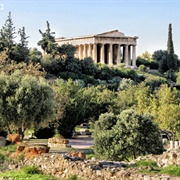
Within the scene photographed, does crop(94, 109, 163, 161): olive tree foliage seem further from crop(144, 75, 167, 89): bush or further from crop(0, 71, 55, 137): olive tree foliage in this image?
crop(144, 75, 167, 89): bush

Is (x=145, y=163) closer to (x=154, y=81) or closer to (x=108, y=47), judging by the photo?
(x=154, y=81)

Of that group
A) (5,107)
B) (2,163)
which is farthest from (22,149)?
(5,107)

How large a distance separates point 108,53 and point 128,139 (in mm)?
76373

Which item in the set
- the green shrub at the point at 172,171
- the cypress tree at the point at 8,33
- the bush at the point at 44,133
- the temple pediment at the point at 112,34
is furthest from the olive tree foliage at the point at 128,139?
the temple pediment at the point at 112,34

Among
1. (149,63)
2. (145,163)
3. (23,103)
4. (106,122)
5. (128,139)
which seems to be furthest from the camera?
(149,63)

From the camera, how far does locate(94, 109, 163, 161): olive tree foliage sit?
75.8 feet

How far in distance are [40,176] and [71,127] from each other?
26.5 metres

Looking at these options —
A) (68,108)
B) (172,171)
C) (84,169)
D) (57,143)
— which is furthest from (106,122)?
(172,171)

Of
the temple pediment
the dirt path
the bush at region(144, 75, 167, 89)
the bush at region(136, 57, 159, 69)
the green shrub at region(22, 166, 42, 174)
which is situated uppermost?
the temple pediment

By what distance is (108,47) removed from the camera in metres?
98.4

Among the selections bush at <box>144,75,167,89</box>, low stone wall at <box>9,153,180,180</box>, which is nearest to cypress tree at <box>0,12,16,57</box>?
bush at <box>144,75,167,89</box>

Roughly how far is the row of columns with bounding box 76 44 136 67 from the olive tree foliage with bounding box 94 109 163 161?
71.5m

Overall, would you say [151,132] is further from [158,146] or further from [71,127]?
[71,127]

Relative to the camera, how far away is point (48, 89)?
2697 centimetres
